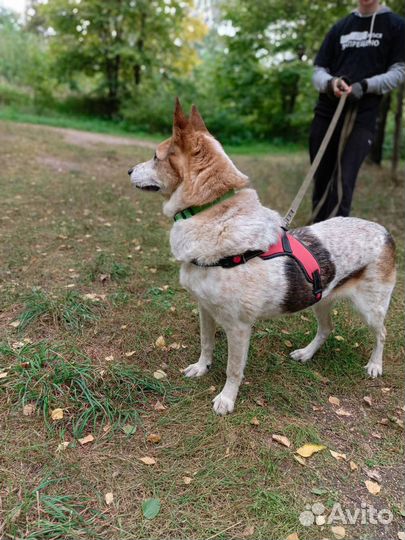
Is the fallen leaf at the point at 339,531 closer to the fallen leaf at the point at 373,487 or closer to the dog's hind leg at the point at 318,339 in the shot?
the fallen leaf at the point at 373,487

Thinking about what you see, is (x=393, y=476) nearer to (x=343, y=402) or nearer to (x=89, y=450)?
(x=343, y=402)

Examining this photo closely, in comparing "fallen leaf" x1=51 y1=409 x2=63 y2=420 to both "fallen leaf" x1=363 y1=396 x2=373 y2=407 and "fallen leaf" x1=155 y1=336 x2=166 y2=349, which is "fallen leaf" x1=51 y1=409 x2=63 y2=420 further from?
"fallen leaf" x1=363 y1=396 x2=373 y2=407

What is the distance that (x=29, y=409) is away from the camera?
269 cm

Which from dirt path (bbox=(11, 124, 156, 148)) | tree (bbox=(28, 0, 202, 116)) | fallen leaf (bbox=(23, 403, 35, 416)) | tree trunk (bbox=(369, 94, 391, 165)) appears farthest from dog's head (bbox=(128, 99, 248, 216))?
tree (bbox=(28, 0, 202, 116))

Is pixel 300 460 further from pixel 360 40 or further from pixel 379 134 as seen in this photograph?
pixel 379 134

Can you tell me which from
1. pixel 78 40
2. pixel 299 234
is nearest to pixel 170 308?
pixel 299 234

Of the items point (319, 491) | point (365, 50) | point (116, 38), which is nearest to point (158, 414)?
point (319, 491)

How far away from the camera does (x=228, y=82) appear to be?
1838 cm

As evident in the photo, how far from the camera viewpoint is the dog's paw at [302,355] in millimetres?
3582

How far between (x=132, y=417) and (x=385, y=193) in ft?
26.4

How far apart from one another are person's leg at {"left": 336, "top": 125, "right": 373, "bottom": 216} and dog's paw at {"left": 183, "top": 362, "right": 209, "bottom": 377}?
2.55m

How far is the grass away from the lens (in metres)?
2.19

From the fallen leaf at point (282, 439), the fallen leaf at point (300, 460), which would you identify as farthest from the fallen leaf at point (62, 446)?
the fallen leaf at point (300, 460)

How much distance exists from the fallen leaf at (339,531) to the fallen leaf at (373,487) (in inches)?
14.5
